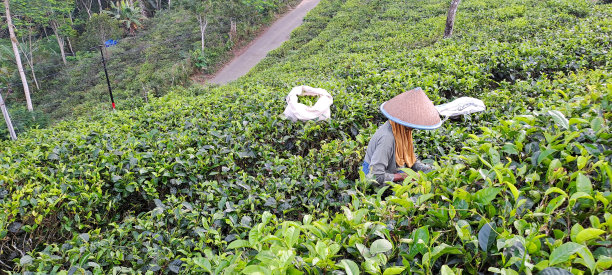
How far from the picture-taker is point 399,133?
2736 millimetres

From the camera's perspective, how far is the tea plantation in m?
1.39

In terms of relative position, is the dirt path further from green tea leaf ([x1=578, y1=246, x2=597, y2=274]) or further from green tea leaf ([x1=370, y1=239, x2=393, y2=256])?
green tea leaf ([x1=578, y1=246, x2=597, y2=274])

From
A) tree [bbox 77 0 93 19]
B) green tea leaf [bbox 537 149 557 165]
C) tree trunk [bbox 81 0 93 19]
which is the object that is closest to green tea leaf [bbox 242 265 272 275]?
green tea leaf [bbox 537 149 557 165]

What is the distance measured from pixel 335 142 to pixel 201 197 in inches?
58.5

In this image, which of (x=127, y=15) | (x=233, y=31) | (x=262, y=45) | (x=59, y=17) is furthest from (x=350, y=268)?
Result: (x=59, y=17)

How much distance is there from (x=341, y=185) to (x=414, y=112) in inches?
34.4

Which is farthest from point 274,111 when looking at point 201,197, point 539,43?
point 539,43

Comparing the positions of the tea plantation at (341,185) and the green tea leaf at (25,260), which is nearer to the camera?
the tea plantation at (341,185)

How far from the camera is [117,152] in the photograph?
3379 mm

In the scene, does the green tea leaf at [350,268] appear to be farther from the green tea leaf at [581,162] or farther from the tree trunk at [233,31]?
the tree trunk at [233,31]

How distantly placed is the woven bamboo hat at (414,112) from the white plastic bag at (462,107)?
50.2 inches

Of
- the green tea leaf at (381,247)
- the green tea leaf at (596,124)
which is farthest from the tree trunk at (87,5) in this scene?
the green tea leaf at (596,124)

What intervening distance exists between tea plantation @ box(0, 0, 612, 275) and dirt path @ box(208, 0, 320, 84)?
11221mm

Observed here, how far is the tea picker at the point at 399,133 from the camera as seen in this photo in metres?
2.55
